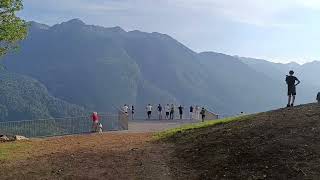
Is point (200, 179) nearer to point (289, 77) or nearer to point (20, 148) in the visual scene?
point (20, 148)

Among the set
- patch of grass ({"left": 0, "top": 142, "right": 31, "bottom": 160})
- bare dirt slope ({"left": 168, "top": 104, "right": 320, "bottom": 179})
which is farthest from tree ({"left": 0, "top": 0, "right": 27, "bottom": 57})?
bare dirt slope ({"left": 168, "top": 104, "right": 320, "bottom": 179})

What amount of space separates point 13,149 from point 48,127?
14402 millimetres

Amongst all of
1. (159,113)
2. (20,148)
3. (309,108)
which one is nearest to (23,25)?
(20,148)

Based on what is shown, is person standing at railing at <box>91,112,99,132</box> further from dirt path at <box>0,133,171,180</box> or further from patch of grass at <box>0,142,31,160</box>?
dirt path at <box>0,133,171,180</box>

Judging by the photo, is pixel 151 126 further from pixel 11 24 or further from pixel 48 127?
pixel 11 24

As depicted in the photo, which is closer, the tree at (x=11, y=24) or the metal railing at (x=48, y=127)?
the tree at (x=11, y=24)

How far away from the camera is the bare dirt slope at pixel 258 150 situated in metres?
15.9

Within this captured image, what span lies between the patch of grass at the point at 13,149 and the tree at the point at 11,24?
14.4 feet

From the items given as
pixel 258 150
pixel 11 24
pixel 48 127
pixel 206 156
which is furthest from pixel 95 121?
pixel 258 150

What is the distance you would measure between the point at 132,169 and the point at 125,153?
110 inches

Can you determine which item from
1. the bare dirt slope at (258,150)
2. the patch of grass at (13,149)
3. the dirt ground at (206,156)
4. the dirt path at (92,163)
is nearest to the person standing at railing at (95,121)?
the patch of grass at (13,149)

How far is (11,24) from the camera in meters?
26.0

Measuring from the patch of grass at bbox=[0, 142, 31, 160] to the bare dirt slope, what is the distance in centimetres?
591

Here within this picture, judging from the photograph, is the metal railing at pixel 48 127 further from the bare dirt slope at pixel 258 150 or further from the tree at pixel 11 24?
the bare dirt slope at pixel 258 150
